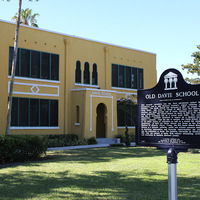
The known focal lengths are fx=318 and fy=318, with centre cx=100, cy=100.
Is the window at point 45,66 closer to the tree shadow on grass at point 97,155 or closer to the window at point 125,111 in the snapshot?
the window at point 125,111

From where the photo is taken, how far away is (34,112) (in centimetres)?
2255

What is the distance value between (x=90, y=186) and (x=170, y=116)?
3415mm

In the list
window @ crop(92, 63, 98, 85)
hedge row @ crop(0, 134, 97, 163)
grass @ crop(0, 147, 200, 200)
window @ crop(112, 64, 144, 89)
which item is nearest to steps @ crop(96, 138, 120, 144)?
window @ crop(92, 63, 98, 85)

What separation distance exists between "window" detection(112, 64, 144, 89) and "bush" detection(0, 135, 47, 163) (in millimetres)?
14535

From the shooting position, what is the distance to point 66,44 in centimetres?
2475

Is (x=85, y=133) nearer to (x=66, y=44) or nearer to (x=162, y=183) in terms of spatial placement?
(x=66, y=44)

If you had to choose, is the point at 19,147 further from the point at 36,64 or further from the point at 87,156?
the point at 36,64

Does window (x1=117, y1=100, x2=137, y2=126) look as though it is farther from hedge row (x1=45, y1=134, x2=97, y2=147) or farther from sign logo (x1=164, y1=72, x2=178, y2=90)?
sign logo (x1=164, y1=72, x2=178, y2=90)

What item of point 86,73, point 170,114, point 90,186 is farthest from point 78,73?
point 170,114

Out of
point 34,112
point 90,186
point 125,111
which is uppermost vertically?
point 125,111

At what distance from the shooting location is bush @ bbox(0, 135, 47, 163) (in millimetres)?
12664

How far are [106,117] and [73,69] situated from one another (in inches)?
183

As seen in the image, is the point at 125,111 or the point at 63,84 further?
the point at 125,111

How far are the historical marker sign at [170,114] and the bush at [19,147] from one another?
7787 millimetres
